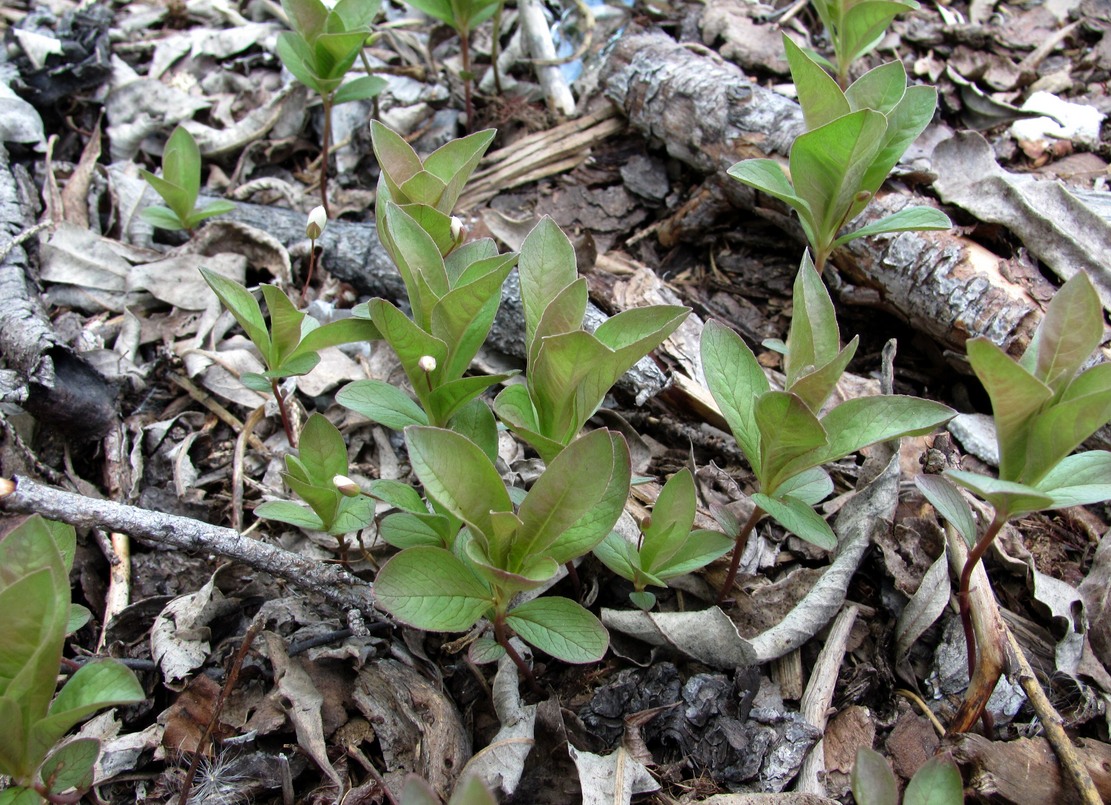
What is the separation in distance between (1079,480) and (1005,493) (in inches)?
8.9

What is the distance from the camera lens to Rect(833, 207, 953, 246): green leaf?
2.06 m

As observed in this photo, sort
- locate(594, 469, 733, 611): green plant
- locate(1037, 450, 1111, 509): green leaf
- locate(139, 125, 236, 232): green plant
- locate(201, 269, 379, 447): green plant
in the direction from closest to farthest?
1. locate(1037, 450, 1111, 509): green leaf
2. locate(594, 469, 733, 611): green plant
3. locate(201, 269, 379, 447): green plant
4. locate(139, 125, 236, 232): green plant

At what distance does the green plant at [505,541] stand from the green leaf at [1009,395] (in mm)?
626

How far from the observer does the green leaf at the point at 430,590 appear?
1409mm

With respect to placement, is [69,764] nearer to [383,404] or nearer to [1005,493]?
[383,404]

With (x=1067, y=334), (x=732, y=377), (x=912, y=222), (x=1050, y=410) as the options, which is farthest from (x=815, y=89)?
(x=1050, y=410)

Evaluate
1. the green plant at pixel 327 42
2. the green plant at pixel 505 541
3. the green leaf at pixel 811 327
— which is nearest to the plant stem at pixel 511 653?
the green plant at pixel 505 541

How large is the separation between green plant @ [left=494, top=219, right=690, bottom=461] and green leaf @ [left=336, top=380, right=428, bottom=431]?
0.30 meters

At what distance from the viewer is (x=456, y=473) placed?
137 centimetres

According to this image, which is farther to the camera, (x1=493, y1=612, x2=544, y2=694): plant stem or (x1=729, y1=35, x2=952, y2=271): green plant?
(x1=729, y1=35, x2=952, y2=271): green plant

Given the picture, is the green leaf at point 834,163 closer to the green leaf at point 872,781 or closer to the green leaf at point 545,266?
the green leaf at point 545,266

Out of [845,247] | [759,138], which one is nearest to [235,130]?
[759,138]

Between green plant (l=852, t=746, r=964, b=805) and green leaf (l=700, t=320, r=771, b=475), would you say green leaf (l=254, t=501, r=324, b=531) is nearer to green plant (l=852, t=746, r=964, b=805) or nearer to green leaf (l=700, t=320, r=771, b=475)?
green leaf (l=700, t=320, r=771, b=475)

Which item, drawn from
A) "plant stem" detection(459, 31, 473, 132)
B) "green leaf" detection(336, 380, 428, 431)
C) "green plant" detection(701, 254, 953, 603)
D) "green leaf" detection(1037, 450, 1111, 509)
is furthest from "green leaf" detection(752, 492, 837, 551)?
"plant stem" detection(459, 31, 473, 132)
